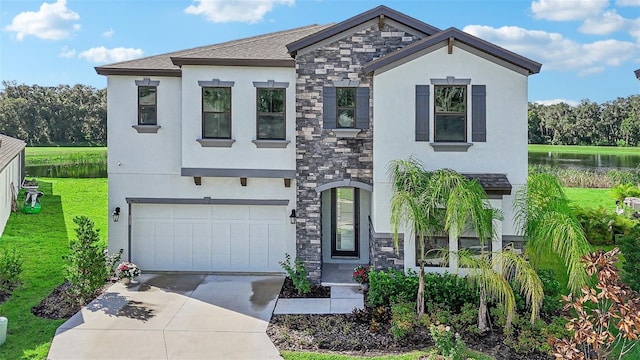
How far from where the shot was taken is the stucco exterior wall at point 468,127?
11180 millimetres

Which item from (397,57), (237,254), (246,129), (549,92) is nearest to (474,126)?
(397,57)

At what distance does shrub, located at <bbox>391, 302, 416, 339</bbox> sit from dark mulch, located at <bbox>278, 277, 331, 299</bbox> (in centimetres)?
225

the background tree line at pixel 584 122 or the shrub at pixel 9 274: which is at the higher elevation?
the background tree line at pixel 584 122

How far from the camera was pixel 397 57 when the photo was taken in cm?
1105

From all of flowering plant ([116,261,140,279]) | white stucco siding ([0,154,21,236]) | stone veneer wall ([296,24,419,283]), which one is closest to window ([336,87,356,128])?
stone veneer wall ([296,24,419,283])

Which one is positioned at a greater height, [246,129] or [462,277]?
[246,129]

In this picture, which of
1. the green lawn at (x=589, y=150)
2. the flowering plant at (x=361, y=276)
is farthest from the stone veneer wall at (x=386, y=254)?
the green lawn at (x=589, y=150)

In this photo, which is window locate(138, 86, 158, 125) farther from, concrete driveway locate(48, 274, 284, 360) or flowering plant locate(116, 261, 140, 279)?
concrete driveway locate(48, 274, 284, 360)

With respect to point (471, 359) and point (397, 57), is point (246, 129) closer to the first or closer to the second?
point (397, 57)

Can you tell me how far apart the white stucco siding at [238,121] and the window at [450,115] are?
389cm

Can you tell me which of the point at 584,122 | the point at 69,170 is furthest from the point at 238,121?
the point at 584,122

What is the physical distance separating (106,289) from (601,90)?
2189 inches

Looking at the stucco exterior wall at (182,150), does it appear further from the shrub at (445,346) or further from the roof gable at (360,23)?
the shrub at (445,346)

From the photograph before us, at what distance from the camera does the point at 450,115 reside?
448 inches
